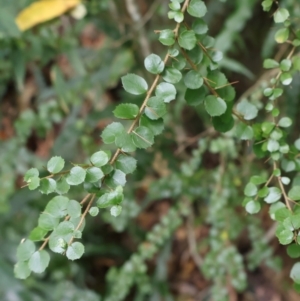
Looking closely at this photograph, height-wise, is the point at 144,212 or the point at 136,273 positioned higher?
the point at 136,273

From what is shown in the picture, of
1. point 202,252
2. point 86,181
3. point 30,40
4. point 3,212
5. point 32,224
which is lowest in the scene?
point 202,252

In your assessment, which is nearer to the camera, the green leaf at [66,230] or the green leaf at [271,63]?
the green leaf at [66,230]

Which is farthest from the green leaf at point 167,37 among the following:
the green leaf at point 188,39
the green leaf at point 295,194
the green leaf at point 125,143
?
the green leaf at point 295,194

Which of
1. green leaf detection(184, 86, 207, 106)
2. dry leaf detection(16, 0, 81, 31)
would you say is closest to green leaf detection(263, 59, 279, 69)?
green leaf detection(184, 86, 207, 106)

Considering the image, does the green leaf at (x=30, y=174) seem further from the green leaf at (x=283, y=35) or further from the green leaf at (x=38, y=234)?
the green leaf at (x=283, y=35)

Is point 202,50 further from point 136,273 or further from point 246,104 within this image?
point 136,273

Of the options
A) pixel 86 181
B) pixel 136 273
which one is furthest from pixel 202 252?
pixel 86 181

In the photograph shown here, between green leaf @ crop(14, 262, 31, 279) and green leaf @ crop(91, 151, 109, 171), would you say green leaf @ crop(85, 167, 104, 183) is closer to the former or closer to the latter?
green leaf @ crop(91, 151, 109, 171)
